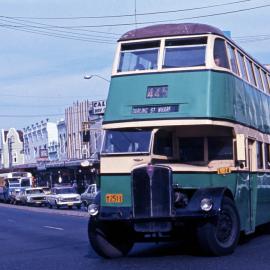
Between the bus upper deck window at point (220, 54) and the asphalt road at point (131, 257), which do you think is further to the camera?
the bus upper deck window at point (220, 54)

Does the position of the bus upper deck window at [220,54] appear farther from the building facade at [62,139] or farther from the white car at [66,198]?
the building facade at [62,139]

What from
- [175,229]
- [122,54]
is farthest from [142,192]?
[122,54]

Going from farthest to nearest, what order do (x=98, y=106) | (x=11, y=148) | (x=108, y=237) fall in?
(x=11, y=148) < (x=98, y=106) < (x=108, y=237)

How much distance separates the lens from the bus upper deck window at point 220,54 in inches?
522

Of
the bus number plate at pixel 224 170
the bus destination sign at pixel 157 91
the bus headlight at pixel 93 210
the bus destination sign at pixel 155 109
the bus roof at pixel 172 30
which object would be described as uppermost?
the bus roof at pixel 172 30

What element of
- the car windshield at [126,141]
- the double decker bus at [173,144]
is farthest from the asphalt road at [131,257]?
the car windshield at [126,141]

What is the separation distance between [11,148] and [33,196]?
1782 inches

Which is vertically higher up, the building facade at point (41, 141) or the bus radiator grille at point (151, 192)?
the building facade at point (41, 141)

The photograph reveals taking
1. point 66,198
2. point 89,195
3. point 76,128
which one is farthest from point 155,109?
point 76,128

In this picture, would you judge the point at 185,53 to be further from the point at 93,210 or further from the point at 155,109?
the point at 93,210

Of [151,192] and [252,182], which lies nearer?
[151,192]

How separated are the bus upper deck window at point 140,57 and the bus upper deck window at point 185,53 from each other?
0.85 feet

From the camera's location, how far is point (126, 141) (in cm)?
1302

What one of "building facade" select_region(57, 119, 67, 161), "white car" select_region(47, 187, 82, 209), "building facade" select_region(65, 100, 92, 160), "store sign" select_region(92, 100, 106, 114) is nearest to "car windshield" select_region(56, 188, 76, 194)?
"white car" select_region(47, 187, 82, 209)
